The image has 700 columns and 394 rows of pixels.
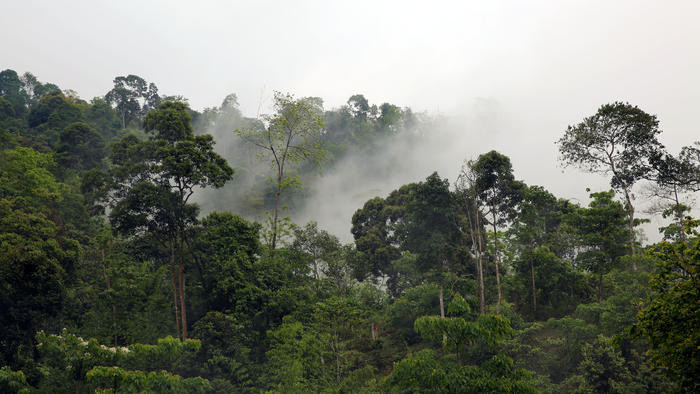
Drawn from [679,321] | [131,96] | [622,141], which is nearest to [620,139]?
[622,141]

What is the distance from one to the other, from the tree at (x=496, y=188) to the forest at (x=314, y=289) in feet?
0.42

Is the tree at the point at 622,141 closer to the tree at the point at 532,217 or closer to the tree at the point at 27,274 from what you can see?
the tree at the point at 532,217

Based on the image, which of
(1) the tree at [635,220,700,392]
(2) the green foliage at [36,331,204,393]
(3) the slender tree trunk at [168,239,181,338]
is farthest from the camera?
(3) the slender tree trunk at [168,239,181,338]

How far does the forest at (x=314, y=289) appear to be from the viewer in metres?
10.4

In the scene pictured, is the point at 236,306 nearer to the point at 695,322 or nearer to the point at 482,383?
the point at 482,383

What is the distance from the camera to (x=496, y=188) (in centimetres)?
2362

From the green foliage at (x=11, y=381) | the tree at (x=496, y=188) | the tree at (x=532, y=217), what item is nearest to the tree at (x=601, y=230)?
the tree at (x=532, y=217)

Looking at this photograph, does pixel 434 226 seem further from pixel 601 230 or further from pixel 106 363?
pixel 106 363

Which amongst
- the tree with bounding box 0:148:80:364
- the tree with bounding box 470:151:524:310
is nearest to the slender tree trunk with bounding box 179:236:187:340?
the tree with bounding box 0:148:80:364

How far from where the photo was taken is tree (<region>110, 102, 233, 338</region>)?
19047 millimetres

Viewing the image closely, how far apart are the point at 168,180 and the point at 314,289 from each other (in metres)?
10.1

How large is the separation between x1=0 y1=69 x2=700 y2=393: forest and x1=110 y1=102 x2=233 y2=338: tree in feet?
0.35

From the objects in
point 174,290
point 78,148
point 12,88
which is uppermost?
point 12,88

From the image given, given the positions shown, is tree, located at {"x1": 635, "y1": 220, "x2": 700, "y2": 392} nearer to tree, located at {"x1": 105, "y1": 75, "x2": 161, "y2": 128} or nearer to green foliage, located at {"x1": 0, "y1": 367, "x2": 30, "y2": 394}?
green foliage, located at {"x1": 0, "y1": 367, "x2": 30, "y2": 394}
